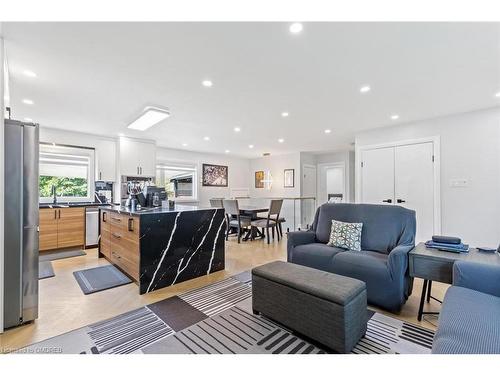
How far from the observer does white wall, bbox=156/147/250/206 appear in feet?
22.5

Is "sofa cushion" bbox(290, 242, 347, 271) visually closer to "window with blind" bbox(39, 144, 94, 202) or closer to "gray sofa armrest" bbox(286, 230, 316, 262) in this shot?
"gray sofa armrest" bbox(286, 230, 316, 262)

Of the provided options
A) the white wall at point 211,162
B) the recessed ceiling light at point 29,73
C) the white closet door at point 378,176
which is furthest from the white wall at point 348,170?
the recessed ceiling light at point 29,73

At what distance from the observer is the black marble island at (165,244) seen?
9.11 feet

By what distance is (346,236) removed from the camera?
2945mm

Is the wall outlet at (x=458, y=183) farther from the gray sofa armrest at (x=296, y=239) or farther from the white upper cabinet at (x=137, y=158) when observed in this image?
the white upper cabinet at (x=137, y=158)

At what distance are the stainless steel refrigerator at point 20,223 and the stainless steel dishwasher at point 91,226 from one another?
9.81ft

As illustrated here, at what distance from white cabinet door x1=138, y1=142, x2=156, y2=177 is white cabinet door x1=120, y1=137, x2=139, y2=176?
9 cm

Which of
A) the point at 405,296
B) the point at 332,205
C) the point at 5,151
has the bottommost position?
the point at 405,296

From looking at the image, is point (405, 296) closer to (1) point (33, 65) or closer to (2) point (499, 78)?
(2) point (499, 78)
